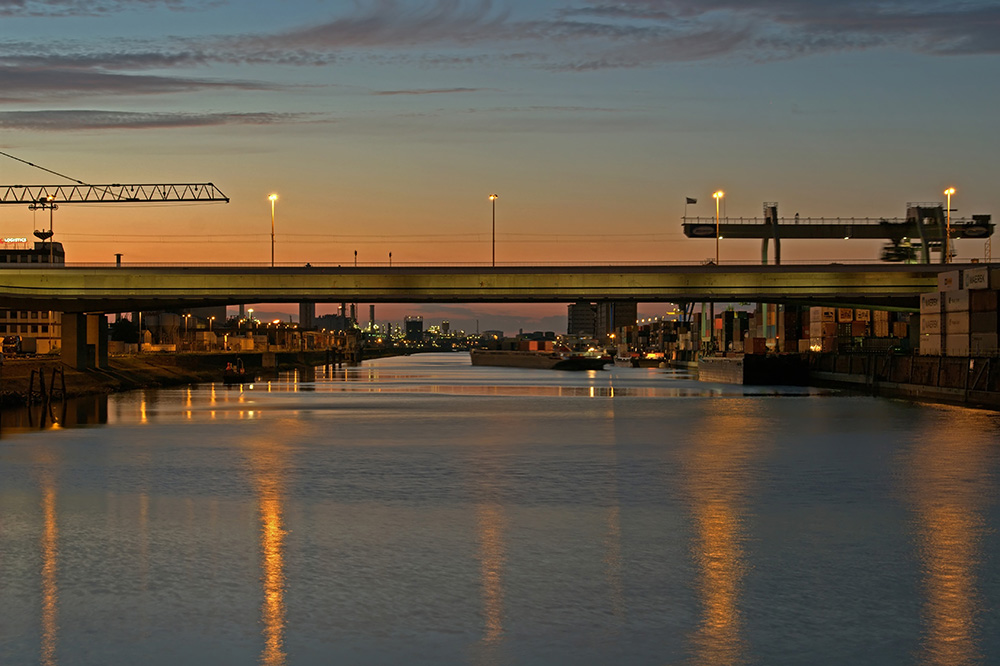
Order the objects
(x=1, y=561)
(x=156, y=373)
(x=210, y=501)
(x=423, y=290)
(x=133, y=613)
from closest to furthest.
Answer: (x=133, y=613) → (x=1, y=561) → (x=210, y=501) → (x=423, y=290) → (x=156, y=373)

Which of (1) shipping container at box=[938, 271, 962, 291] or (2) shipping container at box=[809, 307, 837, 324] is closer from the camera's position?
(1) shipping container at box=[938, 271, 962, 291]

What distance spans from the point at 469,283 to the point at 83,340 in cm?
3618

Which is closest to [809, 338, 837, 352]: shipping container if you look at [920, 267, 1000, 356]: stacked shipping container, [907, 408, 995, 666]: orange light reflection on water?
[920, 267, 1000, 356]: stacked shipping container

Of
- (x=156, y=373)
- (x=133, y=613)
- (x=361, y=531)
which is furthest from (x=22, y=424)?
(x=156, y=373)

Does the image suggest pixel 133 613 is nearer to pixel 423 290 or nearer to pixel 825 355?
pixel 423 290

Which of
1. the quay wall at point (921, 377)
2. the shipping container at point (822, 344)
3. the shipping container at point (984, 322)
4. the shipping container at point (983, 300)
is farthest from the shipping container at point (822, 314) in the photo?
the shipping container at point (984, 322)

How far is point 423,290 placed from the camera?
90.2m

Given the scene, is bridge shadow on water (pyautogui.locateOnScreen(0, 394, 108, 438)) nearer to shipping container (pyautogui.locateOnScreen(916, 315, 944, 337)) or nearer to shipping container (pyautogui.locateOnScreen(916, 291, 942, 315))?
shipping container (pyautogui.locateOnScreen(916, 315, 944, 337))

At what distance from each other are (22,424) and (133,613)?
41.4m

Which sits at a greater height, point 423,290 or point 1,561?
point 423,290

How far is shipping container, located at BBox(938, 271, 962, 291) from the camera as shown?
84.1m

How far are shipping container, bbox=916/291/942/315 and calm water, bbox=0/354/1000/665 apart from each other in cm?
4207

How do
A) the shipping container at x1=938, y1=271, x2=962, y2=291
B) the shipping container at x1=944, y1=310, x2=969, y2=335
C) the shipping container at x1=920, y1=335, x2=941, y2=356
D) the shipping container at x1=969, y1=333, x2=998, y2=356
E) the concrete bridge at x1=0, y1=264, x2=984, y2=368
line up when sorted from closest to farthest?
the shipping container at x1=969, y1=333, x2=998, y2=356 < the shipping container at x1=944, y1=310, x2=969, y2=335 < the shipping container at x1=938, y1=271, x2=962, y2=291 < the shipping container at x1=920, y1=335, x2=941, y2=356 < the concrete bridge at x1=0, y1=264, x2=984, y2=368

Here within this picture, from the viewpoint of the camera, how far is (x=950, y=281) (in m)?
85.5
